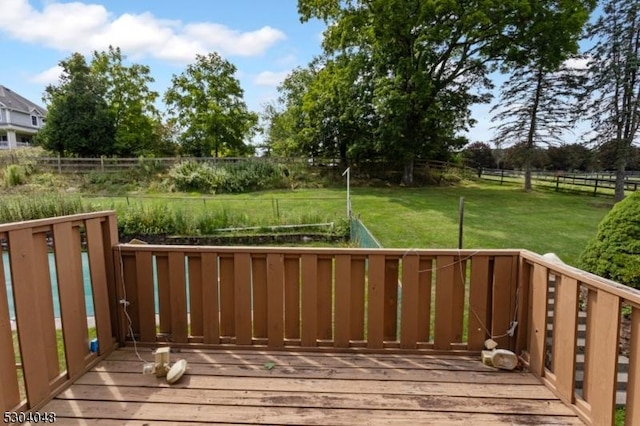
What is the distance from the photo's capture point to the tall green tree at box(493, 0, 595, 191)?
42.2 feet

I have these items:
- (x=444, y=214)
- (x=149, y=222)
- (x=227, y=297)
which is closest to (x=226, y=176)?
(x=149, y=222)

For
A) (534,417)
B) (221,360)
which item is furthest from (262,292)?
(534,417)

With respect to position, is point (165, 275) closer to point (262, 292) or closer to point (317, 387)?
point (262, 292)

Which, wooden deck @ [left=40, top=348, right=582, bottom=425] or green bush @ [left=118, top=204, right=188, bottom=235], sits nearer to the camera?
wooden deck @ [left=40, top=348, right=582, bottom=425]

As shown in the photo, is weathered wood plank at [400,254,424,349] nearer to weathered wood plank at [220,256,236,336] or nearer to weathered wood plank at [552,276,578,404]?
weathered wood plank at [552,276,578,404]

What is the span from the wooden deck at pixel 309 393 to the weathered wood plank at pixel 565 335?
0.34ft

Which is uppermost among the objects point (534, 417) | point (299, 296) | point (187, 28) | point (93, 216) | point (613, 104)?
point (187, 28)

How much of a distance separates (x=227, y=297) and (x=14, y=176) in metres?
16.1

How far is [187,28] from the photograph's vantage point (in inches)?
449

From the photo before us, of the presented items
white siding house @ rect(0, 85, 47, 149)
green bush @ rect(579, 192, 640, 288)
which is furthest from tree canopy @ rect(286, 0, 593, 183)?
white siding house @ rect(0, 85, 47, 149)

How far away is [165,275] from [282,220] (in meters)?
5.83

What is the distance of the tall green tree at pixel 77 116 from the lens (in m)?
18.4

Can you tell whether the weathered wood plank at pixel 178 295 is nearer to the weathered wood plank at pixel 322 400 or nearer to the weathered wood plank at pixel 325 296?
the weathered wood plank at pixel 322 400

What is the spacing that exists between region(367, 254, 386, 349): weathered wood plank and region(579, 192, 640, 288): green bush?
82.9 inches
